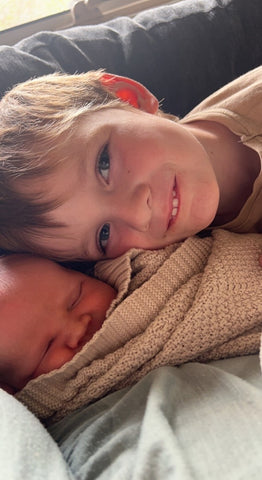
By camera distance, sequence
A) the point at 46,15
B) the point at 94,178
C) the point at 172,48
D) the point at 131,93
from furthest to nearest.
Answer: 1. the point at 46,15
2. the point at 172,48
3. the point at 131,93
4. the point at 94,178

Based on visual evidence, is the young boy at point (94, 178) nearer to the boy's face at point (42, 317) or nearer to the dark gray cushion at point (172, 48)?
the boy's face at point (42, 317)

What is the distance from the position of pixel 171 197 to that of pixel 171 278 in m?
0.15

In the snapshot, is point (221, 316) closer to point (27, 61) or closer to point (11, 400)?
point (11, 400)

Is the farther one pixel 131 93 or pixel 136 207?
pixel 131 93

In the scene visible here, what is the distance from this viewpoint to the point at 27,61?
3.44ft

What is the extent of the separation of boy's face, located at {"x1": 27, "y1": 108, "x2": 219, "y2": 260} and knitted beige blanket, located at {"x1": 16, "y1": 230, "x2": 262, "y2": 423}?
0.21 ft

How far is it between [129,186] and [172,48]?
21.0 inches

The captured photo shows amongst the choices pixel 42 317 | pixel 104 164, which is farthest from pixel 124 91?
pixel 42 317

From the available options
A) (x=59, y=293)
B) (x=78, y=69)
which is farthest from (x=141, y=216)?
(x=78, y=69)

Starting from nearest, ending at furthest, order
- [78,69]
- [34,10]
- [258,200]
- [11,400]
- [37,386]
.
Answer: [11,400] → [37,386] → [258,200] → [78,69] → [34,10]

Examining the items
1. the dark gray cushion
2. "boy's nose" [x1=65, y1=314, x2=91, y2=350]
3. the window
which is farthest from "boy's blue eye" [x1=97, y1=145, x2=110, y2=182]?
the window

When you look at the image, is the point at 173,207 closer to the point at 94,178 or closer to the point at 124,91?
the point at 94,178

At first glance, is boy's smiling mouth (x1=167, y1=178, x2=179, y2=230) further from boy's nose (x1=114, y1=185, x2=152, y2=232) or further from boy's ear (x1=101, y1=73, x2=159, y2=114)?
boy's ear (x1=101, y1=73, x2=159, y2=114)

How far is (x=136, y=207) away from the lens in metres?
0.81
